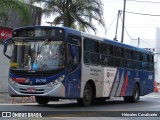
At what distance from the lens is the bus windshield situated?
651 inches

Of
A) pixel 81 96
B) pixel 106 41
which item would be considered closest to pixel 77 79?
pixel 81 96

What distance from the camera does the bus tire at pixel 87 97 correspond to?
18.1 meters

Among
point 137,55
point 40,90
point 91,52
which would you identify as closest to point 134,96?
point 137,55

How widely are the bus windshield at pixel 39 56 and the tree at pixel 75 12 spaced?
1454 cm

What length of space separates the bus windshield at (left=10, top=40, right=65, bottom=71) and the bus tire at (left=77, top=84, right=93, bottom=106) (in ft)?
7.32

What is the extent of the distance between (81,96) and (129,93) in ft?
19.4

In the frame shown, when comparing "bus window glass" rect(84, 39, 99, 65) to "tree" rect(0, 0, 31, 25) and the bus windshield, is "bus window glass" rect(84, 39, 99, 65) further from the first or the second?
"tree" rect(0, 0, 31, 25)

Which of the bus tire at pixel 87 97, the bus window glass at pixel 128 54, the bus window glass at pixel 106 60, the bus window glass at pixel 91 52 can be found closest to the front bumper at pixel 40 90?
the bus tire at pixel 87 97

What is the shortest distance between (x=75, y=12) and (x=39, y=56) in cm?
1555

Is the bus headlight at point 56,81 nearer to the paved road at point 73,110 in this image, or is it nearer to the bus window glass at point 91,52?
the paved road at point 73,110

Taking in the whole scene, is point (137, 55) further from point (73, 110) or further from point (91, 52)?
point (73, 110)

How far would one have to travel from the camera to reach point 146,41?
65812mm

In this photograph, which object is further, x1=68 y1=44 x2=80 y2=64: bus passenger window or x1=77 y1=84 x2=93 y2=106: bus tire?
x1=77 y1=84 x2=93 y2=106: bus tire

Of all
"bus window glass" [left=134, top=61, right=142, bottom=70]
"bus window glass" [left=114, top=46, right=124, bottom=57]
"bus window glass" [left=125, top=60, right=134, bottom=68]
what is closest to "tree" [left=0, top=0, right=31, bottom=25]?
"bus window glass" [left=114, top=46, right=124, bottom=57]
